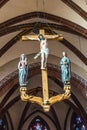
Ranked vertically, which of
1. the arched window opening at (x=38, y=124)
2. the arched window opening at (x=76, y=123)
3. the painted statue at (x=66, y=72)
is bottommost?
the painted statue at (x=66, y=72)

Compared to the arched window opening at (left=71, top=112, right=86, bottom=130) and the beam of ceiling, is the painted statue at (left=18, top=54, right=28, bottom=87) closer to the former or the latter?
the beam of ceiling

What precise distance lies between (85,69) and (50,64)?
1.85m

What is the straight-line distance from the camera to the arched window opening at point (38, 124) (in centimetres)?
2348

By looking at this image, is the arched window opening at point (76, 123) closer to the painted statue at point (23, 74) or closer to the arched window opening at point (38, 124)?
the arched window opening at point (38, 124)

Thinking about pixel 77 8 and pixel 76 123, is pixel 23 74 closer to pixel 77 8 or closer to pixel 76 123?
pixel 77 8

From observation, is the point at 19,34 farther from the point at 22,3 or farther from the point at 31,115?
the point at 31,115

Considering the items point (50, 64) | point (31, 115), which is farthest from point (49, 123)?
point (50, 64)

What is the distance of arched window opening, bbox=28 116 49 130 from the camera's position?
23.5 m

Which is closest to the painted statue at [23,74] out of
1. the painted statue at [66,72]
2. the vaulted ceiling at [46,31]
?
the painted statue at [66,72]

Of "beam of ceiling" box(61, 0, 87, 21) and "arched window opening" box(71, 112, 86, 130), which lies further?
"arched window opening" box(71, 112, 86, 130)

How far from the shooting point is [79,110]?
19781 mm

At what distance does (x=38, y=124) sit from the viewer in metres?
23.7

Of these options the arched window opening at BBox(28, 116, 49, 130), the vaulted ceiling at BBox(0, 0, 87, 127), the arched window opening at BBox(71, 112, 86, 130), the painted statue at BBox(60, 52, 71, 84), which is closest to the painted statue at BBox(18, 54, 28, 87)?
the painted statue at BBox(60, 52, 71, 84)

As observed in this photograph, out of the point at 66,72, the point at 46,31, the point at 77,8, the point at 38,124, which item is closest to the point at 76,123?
the point at 38,124
